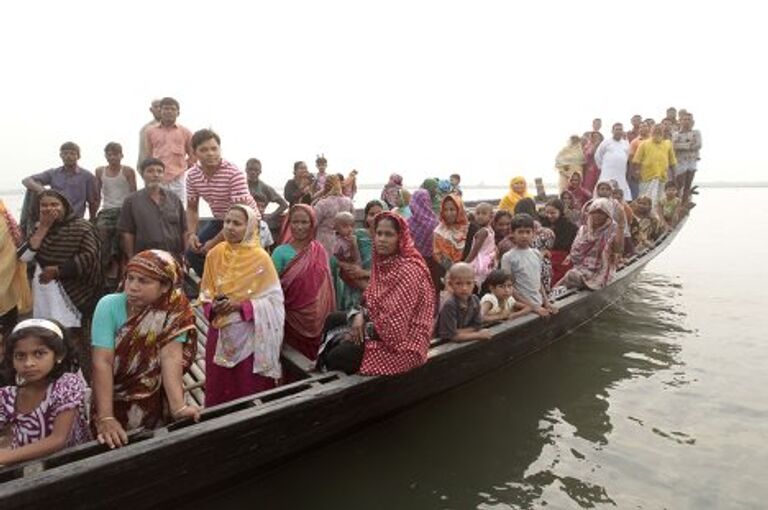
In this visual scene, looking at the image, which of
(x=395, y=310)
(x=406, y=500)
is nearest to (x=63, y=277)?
(x=395, y=310)

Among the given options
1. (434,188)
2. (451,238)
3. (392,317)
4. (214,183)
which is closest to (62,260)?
(214,183)

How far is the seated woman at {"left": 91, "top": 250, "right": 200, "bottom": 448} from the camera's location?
227cm

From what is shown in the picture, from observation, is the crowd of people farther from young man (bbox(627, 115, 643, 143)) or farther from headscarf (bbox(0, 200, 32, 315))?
young man (bbox(627, 115, 643, 143))

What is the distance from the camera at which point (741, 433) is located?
Result: 392 cm

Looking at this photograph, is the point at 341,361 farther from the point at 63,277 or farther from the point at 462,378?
the point at 63,277

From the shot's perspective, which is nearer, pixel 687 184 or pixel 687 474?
pixel 687 474

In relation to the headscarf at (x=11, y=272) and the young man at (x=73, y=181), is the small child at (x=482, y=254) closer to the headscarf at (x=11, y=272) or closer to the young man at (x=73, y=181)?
the headscarf at (x=11, y=272)

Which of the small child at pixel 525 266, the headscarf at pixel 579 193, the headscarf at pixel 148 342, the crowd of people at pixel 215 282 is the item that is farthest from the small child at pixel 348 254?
the headscarf at pixel 579 193

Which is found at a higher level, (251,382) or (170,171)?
(170,171)

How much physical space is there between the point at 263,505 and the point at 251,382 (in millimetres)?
715

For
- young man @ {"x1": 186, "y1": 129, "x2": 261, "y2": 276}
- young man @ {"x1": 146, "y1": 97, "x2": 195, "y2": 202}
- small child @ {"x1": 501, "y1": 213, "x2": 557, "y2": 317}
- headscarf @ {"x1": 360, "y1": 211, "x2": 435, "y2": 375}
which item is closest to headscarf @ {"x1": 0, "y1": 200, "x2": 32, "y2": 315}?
young man @ {"x1": 186, "y1": 129, "x2": 261, "y2": 276}

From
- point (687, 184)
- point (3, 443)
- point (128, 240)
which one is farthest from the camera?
point (687, 184)

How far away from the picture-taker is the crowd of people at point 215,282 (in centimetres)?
228

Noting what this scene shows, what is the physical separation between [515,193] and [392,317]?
Answer: 4339 millimetres
